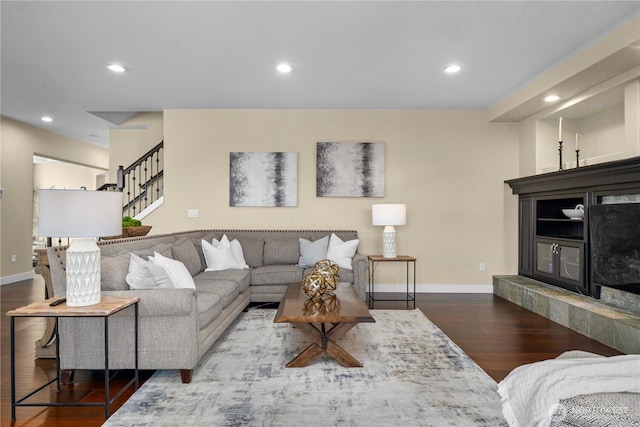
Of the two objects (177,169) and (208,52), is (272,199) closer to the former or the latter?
(177,169)

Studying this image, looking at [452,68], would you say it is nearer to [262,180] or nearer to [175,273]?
[262,180]

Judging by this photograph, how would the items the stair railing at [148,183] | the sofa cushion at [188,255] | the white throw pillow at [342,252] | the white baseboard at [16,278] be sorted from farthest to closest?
1. the stair railing at [148,183]
2. the white baseboard at [16,278]
3. the white throw pillow at [342,252]
4. the sofa cushion at [188,255]

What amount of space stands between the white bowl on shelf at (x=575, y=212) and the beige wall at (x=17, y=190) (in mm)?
8265

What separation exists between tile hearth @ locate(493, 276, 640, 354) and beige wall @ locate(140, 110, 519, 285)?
2.65ft

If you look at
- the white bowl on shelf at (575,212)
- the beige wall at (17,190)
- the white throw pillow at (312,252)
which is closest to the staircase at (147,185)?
the beige wall at (17,190)

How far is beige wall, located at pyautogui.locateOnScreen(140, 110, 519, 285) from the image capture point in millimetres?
5562

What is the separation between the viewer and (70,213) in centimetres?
214

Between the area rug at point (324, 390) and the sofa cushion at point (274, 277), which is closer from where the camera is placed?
the area rug at point (324, 390)

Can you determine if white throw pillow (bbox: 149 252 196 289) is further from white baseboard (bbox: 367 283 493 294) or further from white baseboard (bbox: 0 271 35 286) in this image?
white baseboard (bbox: 0 271 35 286)

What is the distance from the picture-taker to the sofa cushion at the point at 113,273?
259 cm

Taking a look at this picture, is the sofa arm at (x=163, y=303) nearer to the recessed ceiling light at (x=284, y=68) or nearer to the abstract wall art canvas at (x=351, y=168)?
the recessed ceiling light at (x=284, y=68)

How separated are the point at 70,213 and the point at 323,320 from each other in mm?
1639

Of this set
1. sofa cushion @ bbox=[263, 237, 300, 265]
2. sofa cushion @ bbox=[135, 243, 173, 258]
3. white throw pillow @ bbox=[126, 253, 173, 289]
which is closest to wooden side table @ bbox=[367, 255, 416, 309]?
sofa cushion @ bbox=[263, 237, 300, 265]

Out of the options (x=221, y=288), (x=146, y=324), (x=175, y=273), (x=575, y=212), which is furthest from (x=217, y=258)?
(x=575, y=212)
